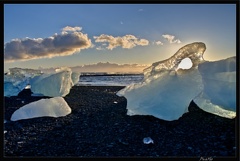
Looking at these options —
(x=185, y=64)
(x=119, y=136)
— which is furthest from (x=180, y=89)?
(x=119, y=136)

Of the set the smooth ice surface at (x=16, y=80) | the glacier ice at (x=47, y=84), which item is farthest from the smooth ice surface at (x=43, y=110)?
the smooth ice surface at (x=16, y=80)

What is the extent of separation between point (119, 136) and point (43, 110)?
1391mm

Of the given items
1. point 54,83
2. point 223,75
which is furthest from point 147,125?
point 54,83

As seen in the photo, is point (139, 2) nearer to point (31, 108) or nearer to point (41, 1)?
point (41, 1)

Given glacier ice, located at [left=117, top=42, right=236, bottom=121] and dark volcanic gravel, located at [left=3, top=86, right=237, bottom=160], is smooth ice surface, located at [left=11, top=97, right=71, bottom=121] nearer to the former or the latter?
dark volcanic gravel, located at [left=3, top=86, right=237, bottom=160]

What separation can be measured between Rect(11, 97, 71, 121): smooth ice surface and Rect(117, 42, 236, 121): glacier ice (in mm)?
1060

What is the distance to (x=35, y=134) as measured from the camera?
136 inches

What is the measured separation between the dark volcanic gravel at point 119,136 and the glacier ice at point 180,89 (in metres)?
0.13

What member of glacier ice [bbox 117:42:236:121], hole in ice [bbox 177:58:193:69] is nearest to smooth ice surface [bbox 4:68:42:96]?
glacier ice [bbox 117:42:236:121]

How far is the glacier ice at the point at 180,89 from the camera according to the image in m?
3.77

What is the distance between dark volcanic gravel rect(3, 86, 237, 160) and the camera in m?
3.01

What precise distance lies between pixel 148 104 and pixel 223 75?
1.13 m

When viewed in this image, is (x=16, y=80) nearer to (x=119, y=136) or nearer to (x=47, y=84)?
(x=47, y=84)

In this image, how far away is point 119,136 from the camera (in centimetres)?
341
